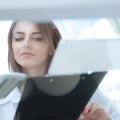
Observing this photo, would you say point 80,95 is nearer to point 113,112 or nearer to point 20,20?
point 113,112

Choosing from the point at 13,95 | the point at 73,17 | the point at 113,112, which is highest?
the point at 73,17

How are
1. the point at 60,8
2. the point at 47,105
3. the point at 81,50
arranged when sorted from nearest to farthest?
the point at 60,8 → the point at 81,50 → the point at 47,105

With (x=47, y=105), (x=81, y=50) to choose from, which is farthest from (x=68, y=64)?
(x=47, y=105)

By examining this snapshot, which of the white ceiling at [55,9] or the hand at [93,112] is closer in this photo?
the white ceiling at [55,9]

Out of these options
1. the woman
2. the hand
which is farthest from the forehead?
the hand

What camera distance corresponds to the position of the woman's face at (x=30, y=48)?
0.68 meters

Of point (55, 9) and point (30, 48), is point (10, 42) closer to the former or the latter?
point (30, 48)

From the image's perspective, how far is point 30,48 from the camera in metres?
0.69

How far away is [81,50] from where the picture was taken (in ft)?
2.05

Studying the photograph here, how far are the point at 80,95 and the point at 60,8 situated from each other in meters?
0.34

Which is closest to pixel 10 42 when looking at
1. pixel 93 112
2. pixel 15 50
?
pixel 15 50

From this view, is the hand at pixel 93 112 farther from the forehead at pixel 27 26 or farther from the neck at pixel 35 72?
the forehead at pixel 27 26

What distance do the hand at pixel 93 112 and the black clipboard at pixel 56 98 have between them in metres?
0.01

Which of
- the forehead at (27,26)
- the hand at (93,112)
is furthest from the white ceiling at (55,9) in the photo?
the hand at (93,112)
